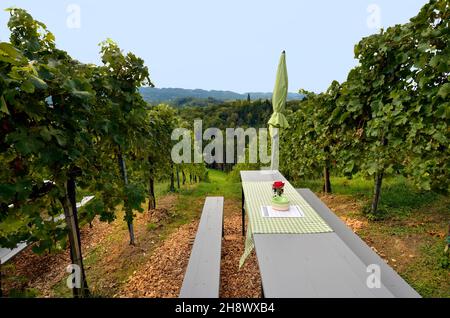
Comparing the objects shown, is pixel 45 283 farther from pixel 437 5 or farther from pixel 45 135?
pixel 437 5

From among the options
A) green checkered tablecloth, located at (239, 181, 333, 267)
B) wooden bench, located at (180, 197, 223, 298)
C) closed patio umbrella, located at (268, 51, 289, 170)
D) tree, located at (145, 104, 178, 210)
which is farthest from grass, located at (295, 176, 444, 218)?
tree, located at (145, 104, 178, 210)

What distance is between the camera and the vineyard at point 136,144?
216 cm

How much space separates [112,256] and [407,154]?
5750mm

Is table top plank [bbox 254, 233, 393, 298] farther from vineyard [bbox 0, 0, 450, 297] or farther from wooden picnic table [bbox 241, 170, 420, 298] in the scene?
vineyard [bbox 0, 0, 450, 297]

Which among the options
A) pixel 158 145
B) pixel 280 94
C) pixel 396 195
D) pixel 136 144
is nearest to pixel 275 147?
pixel 280 94

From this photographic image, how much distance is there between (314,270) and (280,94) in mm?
4383

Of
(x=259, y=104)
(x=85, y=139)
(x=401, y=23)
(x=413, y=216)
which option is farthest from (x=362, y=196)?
(x=259, y=104)

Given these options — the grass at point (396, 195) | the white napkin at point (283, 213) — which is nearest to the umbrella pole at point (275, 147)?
the grass at point (396, 195)

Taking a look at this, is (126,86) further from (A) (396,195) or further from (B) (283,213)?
(A) (396,195)

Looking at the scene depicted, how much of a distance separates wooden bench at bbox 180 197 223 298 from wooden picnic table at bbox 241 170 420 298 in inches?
29.4

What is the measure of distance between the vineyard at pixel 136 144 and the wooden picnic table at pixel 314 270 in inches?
63.3

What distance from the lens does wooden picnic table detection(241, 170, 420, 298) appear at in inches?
75.5

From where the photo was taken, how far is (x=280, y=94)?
5.85 m

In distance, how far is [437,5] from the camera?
4062 mm
